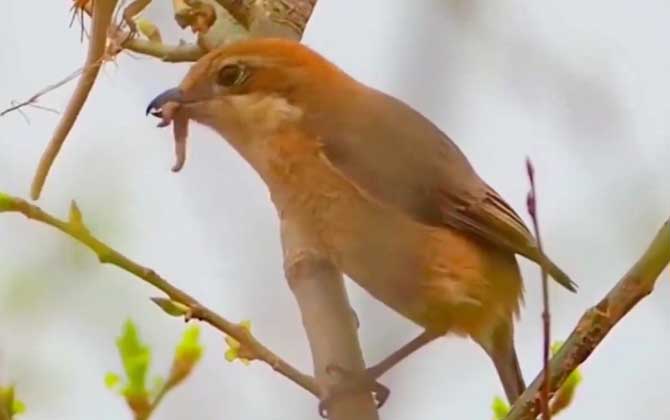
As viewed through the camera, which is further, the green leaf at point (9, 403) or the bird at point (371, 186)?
the bird at point (371, 186)

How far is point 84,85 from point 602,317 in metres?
1.07

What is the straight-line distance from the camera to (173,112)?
271 centimetres

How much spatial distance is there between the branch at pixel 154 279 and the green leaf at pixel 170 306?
56 mm

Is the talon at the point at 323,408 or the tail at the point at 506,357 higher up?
the tail at the point at 506,357

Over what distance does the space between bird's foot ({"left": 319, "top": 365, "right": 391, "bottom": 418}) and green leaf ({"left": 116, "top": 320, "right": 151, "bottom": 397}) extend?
0.26 meters

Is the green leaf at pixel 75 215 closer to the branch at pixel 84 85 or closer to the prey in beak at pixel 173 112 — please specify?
the branch at pixel 84 85

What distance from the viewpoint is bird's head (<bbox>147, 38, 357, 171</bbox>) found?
108 inches

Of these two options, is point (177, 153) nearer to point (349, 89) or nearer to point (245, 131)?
point (245, 131)

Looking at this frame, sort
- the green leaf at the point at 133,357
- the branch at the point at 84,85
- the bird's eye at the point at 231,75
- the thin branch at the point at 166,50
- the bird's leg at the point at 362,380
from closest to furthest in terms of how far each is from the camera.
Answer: the bird's leg at the point at 362,380 → the green leaf at the point at 133,357 → the branch at the point at 84,85 → the thin branch at the point at 166,50 → the bird's eye at the point at 231,75

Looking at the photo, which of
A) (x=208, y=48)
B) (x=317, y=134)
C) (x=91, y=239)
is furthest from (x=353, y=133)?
(x=91, y=239)

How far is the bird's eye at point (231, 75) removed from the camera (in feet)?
9.31

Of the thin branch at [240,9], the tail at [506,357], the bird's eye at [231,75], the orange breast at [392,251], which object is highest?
the bird's eye at [231,75]

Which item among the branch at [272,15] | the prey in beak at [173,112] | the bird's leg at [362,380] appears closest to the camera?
the bird's leg at [362,380]

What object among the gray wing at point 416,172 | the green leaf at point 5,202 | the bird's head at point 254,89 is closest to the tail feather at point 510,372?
the gray wing at point 416,172
